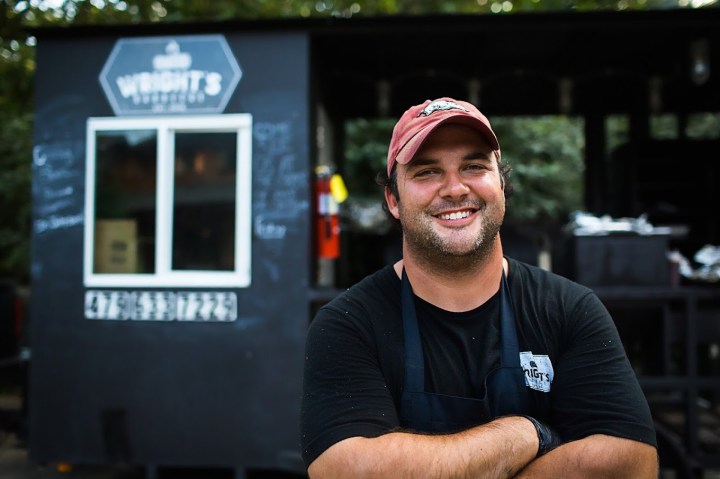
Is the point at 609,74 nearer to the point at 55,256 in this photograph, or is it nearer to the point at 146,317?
the point at 146,317

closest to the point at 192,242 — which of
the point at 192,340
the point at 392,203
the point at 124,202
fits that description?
the point at 124,202

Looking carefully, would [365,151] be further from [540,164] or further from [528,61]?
[528,61]

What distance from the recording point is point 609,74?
20.0ft

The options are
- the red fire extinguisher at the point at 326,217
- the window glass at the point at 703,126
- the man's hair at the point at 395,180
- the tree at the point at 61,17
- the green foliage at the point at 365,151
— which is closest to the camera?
the man's hair at the point at 395,180

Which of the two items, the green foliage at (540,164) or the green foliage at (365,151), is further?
the green foliage at (540,164)

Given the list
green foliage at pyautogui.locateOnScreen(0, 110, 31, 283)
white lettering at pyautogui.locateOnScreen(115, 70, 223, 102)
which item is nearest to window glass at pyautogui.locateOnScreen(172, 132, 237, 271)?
white lettering at pyautogui.locateOnScreen(115, 70, 223, 102)

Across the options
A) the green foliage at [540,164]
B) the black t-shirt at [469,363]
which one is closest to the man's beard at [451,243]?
the black t-shirt at [469,363]

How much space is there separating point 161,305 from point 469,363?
3329mm

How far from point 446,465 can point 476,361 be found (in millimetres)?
335

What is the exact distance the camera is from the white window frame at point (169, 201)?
4.65 m

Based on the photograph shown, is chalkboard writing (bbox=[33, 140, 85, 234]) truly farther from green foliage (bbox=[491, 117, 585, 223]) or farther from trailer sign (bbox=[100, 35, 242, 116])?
green foliage (bbox=[491, 117, 585, 223])

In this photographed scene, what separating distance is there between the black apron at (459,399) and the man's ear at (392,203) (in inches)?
17.9

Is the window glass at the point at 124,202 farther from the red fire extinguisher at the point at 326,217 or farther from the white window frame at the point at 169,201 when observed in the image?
the red fire extinguisher at the point at 326,217

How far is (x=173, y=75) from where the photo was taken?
475 centimetres
